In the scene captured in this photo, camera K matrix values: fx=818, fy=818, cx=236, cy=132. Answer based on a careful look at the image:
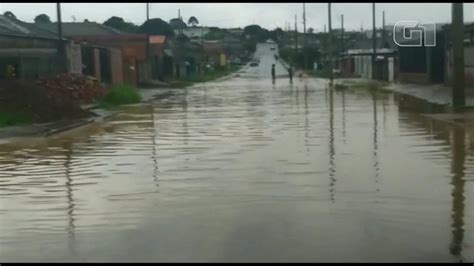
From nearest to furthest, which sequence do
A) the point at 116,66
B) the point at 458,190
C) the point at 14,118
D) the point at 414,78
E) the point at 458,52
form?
the point at 458,190 → the point at 14,118 → the point at 458,52 → the point at 414,78 → the point at 116,66

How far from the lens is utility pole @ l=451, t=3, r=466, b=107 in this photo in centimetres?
2689

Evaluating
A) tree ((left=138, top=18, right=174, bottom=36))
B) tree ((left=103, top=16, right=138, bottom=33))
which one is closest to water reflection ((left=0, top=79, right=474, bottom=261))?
tree ((left=138, top=18, right=174, bottom=36))

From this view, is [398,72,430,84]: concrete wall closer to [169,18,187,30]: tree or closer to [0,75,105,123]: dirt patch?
[0,75,105,123]: dirt patch

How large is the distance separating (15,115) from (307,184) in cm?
1499

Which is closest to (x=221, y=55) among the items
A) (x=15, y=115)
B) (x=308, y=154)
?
(x=15, y=115)

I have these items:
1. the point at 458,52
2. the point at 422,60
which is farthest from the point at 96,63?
the point at 458,52

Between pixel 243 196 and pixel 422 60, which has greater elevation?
pixel 422 60

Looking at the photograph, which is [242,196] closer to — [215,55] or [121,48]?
[121,48]

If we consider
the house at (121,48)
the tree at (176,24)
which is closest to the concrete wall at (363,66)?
the house at (121,48)

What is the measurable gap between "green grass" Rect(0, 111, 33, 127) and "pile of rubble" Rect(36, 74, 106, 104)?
389 cm

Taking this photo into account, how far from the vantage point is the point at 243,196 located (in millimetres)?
10547

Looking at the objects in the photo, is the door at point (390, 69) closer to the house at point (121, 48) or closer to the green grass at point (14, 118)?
the house at point (121, 48)

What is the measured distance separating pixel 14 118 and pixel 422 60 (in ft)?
112

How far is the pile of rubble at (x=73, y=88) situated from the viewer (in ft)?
100
